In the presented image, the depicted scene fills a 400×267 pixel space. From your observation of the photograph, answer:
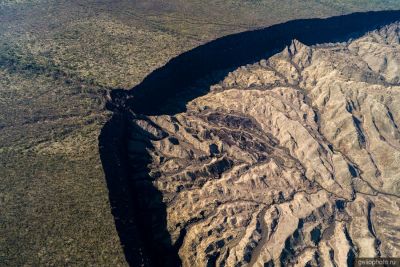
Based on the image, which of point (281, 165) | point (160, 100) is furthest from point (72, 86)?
point (281, 165)

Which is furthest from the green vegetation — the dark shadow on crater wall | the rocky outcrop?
the rocky outcrop

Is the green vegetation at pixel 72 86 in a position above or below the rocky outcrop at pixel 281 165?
above

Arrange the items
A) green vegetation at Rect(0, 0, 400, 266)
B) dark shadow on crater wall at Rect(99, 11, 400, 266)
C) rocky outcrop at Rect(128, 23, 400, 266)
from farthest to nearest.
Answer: rocky outcrop at Rect(128, 23, 400, 266) → dark shadow on crater wall at Rect(99, 11, 400, 266) → green vegetation at Rect(0, 0, 400, 266)

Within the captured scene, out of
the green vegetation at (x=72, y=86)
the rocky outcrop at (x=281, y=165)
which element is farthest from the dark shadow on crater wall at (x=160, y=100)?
the green vegetation at (x=72, y=86)

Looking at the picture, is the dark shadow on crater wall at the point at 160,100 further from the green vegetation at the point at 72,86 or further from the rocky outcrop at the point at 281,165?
the green vegetation at the point at 72,86

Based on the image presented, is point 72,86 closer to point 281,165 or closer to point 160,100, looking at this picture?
point 160,100

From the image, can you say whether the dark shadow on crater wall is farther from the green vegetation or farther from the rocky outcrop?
the green vegetation
